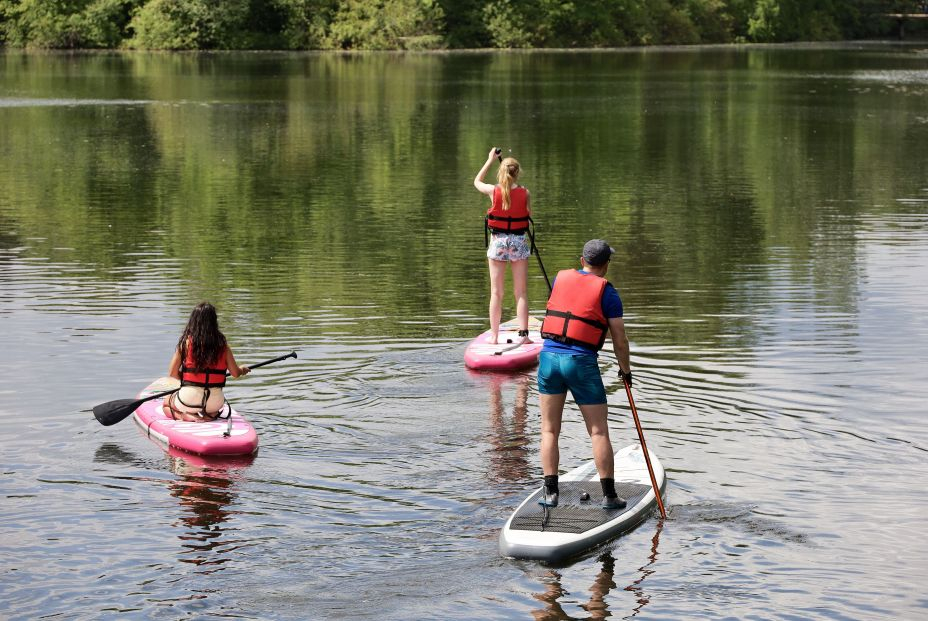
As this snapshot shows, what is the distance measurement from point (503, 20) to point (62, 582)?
9086cm

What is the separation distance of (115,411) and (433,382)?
10.3 ft

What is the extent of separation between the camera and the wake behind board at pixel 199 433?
36.1ft

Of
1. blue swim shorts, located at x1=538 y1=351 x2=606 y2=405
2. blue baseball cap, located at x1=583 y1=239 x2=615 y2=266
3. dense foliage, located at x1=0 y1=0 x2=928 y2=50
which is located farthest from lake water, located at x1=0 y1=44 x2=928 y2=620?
dense foliage, located at x1=0 y1=0 x2=928 y2=50

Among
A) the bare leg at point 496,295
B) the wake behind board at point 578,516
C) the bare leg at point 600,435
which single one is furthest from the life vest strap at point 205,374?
the bare leg at point 496,295

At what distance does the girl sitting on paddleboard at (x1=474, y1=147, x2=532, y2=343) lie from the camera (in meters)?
13.8

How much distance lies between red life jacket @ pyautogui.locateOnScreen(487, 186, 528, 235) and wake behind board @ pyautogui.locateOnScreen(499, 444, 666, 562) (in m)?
4.01

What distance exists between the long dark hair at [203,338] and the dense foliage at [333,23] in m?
82.3

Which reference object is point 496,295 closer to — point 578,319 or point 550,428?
point 550,428

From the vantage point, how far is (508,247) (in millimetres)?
14070

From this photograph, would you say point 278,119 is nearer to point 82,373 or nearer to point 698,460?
point 82,373

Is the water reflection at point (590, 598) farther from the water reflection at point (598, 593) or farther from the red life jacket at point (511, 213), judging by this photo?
the red life jacket at point (511, 213)

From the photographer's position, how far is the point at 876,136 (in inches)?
1531

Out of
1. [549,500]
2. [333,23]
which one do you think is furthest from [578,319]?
[333,23]

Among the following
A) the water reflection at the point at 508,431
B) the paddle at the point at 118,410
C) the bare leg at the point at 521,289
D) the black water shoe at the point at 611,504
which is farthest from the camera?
the bare leg at the point at 521,289
